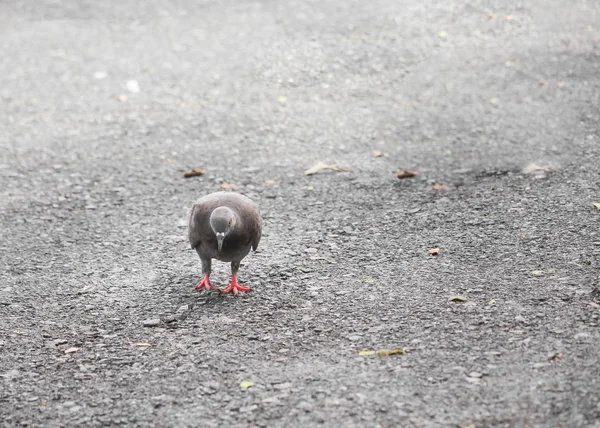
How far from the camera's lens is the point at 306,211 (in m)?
6.66

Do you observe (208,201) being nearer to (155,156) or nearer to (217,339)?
(217,339)

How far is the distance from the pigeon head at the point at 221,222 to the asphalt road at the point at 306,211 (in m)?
0.55

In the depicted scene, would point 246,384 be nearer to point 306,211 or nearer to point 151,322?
point 151,322

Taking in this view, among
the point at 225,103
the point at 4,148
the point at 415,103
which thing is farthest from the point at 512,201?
the point at 4,148

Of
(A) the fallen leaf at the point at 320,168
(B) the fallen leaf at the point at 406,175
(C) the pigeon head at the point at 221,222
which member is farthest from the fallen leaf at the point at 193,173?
(C) the pigeon head at the point at 221,222

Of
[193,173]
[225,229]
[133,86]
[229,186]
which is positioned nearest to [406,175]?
[229,186]

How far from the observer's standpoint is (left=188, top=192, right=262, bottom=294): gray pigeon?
4898 millimetres

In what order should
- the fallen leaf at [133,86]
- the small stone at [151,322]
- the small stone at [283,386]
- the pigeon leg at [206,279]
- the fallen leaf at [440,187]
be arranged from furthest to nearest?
the fallen leaf at [133,86], the fallen leaf at [440,187], the pigeon leg at [206,279], the small stone at [151,322], the small stone at [283,386]

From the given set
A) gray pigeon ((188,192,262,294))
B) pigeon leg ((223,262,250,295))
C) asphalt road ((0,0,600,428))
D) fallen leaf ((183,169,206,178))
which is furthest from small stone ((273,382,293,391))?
fallen leaf ((183,169,206,178))

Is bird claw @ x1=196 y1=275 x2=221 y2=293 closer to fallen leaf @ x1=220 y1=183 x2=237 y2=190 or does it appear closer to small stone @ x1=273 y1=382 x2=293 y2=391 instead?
small stone @ x1=273 y1=382 x2=293 y2=391

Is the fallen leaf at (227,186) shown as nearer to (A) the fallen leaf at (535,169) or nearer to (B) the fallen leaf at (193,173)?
(B) the fallen leaf at (193,173)

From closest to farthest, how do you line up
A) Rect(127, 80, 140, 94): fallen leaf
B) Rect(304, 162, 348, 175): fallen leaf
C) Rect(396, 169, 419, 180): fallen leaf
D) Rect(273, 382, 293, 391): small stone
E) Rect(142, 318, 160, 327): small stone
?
Rect(273, 382, 293, 391): small stone → Rect(142, 318, 160, 327): small stone → Rect(396, 169, 419, 180): fallen leaf → Rect(304, 162, 348, 175): fallen leaf → Rect(127, 80, 140, 94): fallen leaf

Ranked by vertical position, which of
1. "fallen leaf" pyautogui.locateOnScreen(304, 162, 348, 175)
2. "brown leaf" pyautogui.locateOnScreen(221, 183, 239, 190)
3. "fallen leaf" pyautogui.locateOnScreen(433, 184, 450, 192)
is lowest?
"brown leaf" pyautogui.locateOnScreen(221, 183, 239, 190)

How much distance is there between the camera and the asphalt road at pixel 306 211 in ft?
13.5
